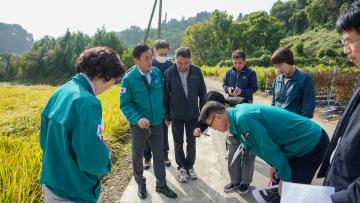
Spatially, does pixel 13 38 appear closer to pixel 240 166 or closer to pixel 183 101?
pixel 183 101

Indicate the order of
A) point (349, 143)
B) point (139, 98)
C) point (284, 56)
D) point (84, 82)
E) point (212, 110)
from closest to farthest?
1. point (349, 143)
2. point (84, 82)
3. point (212, 110)
4. point (284, 56)
5. point (139, 98)

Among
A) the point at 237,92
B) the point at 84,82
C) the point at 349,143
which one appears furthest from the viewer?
the point at 237,92

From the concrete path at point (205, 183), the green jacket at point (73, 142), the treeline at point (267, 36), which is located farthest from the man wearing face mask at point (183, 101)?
the treeline at point (267, 36)

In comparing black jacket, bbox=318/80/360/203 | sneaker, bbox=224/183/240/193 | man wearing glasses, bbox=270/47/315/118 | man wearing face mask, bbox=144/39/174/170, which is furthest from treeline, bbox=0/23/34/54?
black jacket, bbox=318/80/360/203

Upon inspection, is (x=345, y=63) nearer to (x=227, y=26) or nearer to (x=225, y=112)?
(x=227, y=26)

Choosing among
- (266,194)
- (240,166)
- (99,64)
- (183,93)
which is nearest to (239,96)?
(183,93)

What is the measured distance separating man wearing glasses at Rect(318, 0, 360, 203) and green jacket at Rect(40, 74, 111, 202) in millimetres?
1342

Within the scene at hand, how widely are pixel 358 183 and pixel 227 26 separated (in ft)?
138

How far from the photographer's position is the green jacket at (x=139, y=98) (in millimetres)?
3605

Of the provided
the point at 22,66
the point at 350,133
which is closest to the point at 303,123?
the point at 350,133

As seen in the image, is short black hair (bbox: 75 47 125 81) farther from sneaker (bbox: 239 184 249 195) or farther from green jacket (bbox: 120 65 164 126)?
sneaker (bbox: 239 184 249 195)

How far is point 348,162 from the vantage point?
1454 millimetres

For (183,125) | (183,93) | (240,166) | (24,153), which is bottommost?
(240,166)

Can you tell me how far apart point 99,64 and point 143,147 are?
2.05 meters
